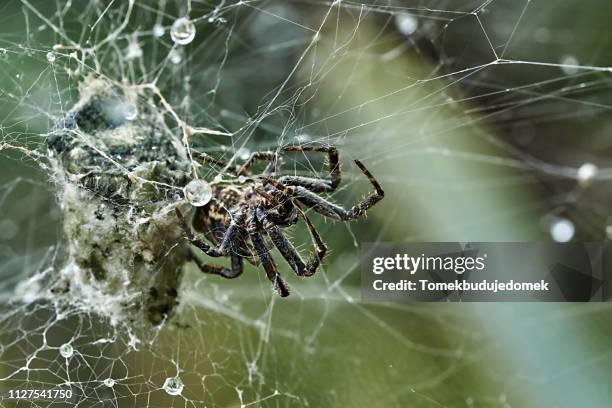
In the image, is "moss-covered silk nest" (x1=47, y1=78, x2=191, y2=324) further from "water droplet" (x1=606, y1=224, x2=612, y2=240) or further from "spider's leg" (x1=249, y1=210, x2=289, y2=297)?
"water droplet" (x1=606, y1=224, x2=612, y2=240)

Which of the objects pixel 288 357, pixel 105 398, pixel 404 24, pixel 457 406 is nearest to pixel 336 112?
pixel 404 24

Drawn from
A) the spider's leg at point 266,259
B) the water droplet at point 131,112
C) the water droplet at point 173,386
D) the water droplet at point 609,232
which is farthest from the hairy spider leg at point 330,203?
the water droplet at point 609,232

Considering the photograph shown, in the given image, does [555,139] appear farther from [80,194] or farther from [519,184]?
[80,194]

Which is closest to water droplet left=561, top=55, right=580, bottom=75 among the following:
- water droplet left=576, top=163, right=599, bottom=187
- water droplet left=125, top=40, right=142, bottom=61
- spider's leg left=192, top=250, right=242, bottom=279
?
water droplet left=576, top=163, right=599, bottom=187

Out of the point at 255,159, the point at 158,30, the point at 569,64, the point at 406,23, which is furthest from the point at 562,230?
the point at 158,30

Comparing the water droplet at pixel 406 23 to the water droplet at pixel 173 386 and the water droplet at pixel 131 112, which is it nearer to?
the water droplet at pixel 131 112
